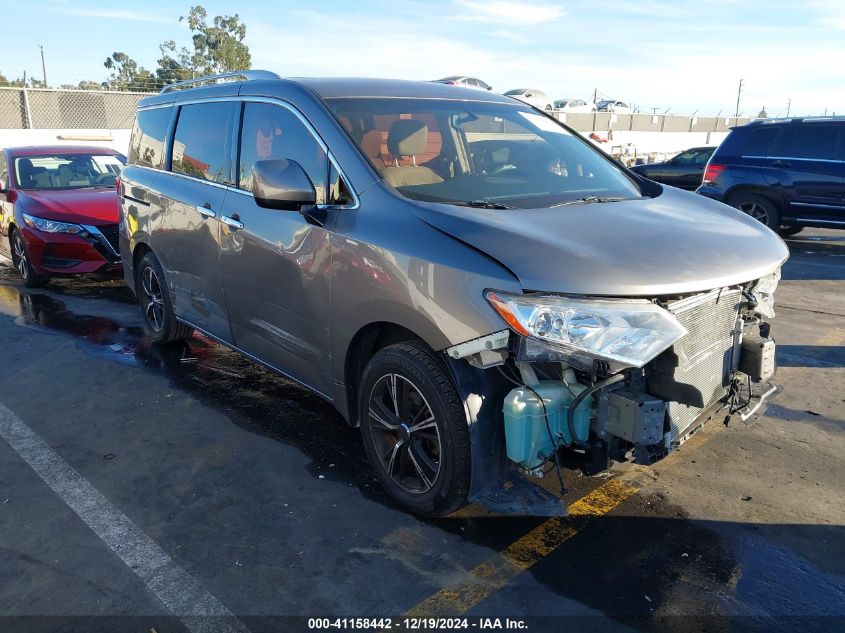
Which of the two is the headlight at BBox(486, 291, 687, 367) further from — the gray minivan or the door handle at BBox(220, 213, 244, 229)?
the door handle at BBox(220, 213, 244, 229)

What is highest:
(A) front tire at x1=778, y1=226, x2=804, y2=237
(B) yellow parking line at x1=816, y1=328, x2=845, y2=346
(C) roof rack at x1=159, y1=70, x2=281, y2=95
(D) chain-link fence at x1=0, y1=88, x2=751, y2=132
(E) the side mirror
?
(D) chain-link fence at x1=0, y1=88, x2=751, y2=132

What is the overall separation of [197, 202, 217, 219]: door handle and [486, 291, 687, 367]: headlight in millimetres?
2492

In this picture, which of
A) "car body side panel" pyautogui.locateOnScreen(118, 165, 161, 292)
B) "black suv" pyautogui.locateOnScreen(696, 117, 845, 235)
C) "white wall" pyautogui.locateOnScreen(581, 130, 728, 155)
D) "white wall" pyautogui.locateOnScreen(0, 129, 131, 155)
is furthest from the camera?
"white wall" pyautogui.locateOnScreen(581, 130, 728, 155)

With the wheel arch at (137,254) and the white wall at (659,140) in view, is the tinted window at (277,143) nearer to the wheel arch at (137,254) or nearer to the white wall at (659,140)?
the wheel arch at (137,254)

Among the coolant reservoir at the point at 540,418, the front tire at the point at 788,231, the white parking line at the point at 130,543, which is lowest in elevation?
the white parking line at the point at 130,543

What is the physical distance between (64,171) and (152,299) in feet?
13.6

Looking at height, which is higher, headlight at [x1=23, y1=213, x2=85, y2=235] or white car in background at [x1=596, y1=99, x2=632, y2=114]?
white car in background at [x1=596, y1=99, x2=632, y2=114]

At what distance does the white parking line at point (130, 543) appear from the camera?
2.66m

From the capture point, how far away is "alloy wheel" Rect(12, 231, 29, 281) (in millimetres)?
Answer: 8203

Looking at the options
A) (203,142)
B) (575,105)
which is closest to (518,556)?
(203,142)

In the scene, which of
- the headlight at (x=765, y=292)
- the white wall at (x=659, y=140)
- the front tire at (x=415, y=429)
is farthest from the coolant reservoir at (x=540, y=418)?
the white wall at (x=659, y=140)

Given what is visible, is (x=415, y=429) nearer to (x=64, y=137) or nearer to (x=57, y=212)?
(x=57, y=212)

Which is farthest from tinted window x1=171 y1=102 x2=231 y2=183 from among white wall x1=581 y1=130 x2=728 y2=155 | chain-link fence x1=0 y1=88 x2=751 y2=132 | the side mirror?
white wall x1=581 y1=130 x2=728 y2=155

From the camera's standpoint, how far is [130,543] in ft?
10.2
